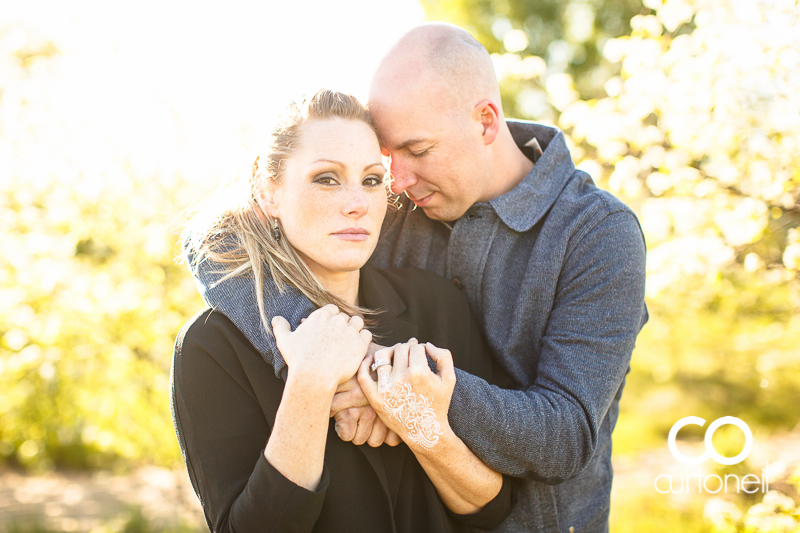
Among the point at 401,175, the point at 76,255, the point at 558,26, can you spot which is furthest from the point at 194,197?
the point at 558,26

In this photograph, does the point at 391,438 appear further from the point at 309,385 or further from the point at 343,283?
the point at 343,283

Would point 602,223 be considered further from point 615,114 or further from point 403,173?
point 615,114

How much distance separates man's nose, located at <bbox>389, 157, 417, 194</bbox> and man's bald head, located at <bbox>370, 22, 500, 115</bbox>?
262mm

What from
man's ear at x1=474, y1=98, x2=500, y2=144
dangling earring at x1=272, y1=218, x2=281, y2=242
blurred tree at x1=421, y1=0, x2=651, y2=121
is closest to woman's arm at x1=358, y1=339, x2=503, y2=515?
dangling earring at x1=272, y1=218, x2=281, y2=242

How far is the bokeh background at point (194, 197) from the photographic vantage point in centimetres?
323

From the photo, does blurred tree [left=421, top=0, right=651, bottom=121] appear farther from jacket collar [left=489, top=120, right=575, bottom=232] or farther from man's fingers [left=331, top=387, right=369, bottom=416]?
man's fingers [left=331, top=387, right=369, bottom=416]

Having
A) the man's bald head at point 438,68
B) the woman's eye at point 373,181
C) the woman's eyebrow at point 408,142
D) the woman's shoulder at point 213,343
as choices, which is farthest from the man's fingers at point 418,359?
the man's bald head at point 438,68

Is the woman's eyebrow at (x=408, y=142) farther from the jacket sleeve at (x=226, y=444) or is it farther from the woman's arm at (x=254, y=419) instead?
the jacket sleeve at (x=226, y=444)

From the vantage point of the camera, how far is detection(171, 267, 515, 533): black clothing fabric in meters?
1.63

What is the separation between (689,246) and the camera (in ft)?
11.2

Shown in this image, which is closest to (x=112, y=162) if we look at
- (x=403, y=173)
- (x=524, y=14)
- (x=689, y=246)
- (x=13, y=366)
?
(x=13, y=366)

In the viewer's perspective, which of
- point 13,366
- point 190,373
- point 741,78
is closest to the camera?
point 190,373

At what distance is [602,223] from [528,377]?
0.64 metres

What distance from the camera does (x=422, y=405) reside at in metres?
1.75
